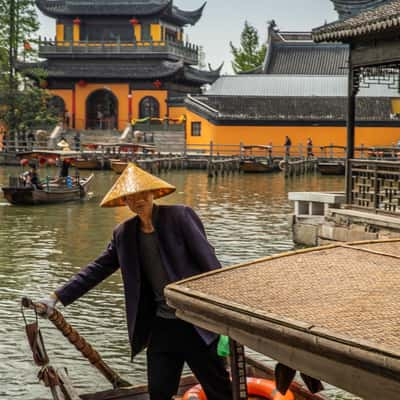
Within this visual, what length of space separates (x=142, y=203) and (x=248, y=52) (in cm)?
5599

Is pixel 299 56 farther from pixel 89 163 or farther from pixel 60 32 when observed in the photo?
pixel 89 163

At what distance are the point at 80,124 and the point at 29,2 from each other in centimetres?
1001

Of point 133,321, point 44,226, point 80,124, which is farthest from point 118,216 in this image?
point 80,124

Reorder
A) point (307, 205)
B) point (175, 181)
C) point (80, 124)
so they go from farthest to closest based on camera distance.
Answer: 1. point (80, 124)
2. point (175, 181)
3. point (307, 205)

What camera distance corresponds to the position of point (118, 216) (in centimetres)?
2041

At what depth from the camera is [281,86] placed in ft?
148

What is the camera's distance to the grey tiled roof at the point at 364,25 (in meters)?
12.7

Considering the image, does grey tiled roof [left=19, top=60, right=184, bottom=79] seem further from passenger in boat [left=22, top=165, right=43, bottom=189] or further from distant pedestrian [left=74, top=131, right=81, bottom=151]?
passenger in boat [left=22, top=165, right=43, bottom=189]

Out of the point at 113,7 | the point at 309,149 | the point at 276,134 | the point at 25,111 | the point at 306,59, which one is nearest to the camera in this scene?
the point at 309,149

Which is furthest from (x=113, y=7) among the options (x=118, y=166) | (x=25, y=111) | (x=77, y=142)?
(x=118, y=166)

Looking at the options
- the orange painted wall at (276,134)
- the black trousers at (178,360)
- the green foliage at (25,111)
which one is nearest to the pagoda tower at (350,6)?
the orange painted wall at (276,134)

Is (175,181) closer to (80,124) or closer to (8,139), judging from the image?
(8,139)

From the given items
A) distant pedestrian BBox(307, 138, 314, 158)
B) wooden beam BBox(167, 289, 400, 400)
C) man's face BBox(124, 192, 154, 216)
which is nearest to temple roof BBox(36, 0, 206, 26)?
distant pedestrian BBox(307, 138, 314, 158)

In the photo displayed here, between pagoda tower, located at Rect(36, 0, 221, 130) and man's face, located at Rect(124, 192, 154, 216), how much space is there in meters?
45.9
